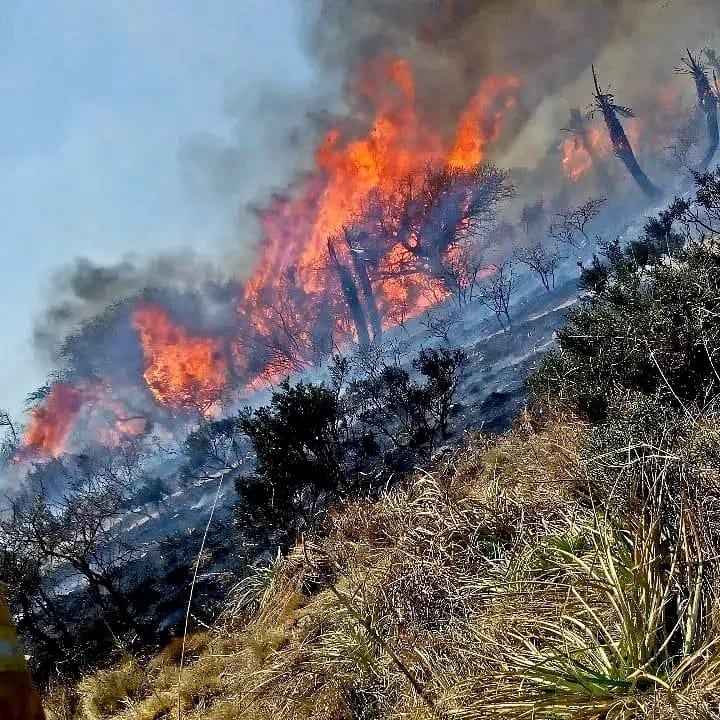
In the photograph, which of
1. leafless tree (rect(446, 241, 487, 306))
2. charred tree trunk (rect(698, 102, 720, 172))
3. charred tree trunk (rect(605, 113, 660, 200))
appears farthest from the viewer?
leafless tree (rect(446, 241, 487, 306))

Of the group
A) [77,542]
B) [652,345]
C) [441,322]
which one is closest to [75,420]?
[441,322]

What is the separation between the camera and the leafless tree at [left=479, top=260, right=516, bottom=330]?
46.8 m

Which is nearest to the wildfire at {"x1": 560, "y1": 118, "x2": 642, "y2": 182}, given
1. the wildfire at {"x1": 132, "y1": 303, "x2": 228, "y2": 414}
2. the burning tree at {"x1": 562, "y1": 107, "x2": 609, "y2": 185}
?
the burning tree at {"x1": 562, "y1": 107, "x2": 609, "y2": 185}

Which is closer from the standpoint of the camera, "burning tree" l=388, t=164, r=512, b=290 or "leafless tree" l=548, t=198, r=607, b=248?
"leafless tree" l=548, t=198, r=607, b=248

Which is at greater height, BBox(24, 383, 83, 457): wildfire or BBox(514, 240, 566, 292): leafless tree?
BBox(24, 383, 83, 457): wildfire

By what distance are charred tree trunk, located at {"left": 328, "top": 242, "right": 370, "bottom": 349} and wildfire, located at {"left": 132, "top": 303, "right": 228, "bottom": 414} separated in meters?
16.9

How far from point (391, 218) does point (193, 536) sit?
156 feet

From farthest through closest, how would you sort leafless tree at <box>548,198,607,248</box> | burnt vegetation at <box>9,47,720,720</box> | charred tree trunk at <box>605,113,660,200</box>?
leafless tree at <box>548,198,607,248</box> → charred tree trunk at <box>605,113,660,200</box> → burnt vegetation at <box>9,47,720,720</box>

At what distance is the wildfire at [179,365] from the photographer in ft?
211

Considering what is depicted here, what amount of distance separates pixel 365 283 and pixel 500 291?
20148mm

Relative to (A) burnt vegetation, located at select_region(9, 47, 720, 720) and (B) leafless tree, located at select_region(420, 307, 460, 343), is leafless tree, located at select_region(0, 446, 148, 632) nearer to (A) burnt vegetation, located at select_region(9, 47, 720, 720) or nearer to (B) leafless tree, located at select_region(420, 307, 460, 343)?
(A) burnt vegetation, located at select_region(9, 47, 720, 720)

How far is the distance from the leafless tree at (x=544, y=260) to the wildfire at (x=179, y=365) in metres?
37.1

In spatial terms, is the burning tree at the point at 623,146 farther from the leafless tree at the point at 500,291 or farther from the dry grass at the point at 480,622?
the dry grass at the point at 480,622

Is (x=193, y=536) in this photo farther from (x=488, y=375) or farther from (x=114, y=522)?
(x=488, y=375)
